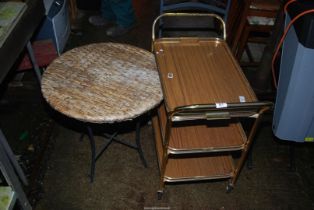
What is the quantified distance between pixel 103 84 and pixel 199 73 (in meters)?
0.70

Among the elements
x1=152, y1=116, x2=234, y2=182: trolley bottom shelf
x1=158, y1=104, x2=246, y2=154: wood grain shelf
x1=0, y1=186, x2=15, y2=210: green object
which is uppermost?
x1=158, y1=104, x2=246, y2=154: wood grain shelf

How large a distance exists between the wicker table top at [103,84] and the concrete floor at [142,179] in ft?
2.90

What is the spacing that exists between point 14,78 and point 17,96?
223mm

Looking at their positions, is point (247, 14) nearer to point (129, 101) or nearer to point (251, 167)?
point (251, 167)

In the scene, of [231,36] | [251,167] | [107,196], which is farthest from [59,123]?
[231,36]

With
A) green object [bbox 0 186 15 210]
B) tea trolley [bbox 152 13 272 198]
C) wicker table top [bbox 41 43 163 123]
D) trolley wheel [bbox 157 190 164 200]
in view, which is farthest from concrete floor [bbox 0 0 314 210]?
wicker table top [bbox 41 43 163 123]

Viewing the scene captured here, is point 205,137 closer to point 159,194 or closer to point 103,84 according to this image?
point 159,194

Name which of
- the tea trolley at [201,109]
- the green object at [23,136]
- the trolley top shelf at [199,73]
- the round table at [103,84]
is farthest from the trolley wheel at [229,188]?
the green object at [23,136]

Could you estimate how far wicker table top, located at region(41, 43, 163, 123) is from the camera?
1.97m

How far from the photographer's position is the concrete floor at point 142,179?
2.49 m

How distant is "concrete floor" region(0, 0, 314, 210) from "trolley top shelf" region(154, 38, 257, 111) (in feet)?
3.21

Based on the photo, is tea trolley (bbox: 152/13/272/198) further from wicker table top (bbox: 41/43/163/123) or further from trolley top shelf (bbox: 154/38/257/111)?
wicker table top (bbox: 41/43/163/123)

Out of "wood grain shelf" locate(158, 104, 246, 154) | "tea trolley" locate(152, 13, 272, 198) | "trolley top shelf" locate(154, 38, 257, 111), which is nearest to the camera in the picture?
"tea trolley" locate(152, 13, 272, 198)

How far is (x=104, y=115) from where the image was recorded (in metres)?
1.94
